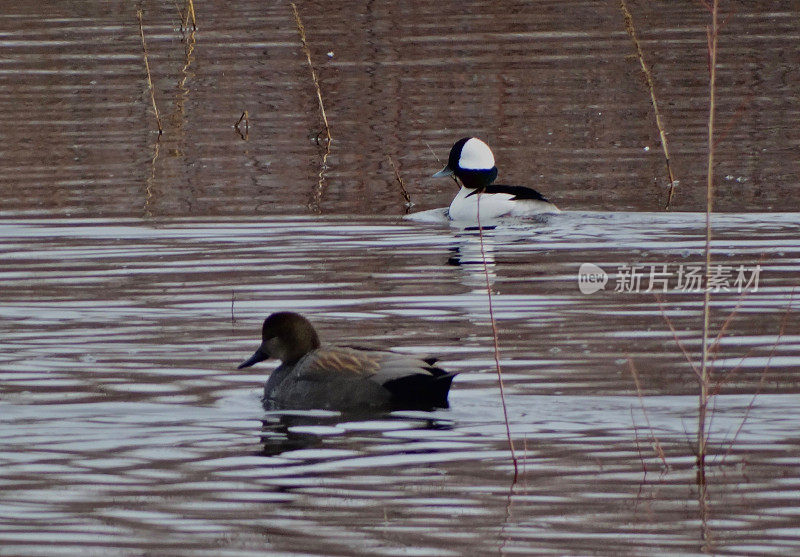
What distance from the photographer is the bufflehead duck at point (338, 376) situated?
7.82 meters

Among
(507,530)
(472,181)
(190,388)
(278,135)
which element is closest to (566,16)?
(278,135)

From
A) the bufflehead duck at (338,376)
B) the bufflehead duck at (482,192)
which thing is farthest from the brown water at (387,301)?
the bufflehead duck at (482,192)

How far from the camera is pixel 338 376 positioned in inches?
320

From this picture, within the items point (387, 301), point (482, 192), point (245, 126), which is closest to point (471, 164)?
point (482, 192)

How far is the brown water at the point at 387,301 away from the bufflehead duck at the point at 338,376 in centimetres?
15

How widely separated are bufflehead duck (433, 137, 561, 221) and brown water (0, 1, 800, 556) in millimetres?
273

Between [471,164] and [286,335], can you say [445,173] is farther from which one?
[286,335]

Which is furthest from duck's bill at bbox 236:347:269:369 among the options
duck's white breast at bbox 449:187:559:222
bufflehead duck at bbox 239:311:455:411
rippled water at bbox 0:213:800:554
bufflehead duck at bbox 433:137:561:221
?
duck's white breast at bbox 449:187:559:222

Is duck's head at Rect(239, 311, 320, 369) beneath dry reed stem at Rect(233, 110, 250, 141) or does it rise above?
beneath

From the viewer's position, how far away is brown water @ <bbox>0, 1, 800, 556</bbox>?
6.23 metres

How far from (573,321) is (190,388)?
2.47 meters

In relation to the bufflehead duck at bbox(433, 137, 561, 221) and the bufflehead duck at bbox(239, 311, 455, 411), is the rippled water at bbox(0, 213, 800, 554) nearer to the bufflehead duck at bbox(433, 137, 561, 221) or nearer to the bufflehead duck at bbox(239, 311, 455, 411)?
the bufflehead duck at bbox(239, 311, 455, 411)

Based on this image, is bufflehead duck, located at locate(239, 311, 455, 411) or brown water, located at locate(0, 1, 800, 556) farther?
bufflehead duck, located at locate(239, 311, 455, 411)

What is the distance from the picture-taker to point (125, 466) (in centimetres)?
694
